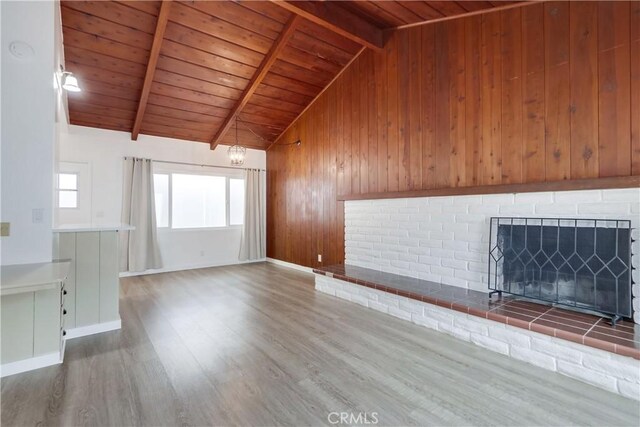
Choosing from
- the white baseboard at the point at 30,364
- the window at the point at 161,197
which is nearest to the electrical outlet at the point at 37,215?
the white baseboard at the point at 30,364

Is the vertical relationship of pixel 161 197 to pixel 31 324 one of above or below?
above

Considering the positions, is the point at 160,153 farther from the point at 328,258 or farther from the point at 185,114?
the point at 328,258

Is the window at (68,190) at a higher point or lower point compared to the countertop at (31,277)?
higher

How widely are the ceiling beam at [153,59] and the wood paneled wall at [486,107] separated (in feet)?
8.25

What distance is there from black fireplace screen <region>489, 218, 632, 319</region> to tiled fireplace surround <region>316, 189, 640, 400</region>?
84 mm

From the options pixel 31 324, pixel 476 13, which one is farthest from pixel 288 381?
pixel 476 13

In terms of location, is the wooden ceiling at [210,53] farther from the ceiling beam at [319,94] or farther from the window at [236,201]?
the window at [236,201]

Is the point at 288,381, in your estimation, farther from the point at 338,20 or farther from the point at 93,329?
the point at 338,20

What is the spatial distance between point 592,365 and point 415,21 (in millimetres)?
3818

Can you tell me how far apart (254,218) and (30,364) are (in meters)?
4.53

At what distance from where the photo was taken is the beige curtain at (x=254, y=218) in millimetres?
6473

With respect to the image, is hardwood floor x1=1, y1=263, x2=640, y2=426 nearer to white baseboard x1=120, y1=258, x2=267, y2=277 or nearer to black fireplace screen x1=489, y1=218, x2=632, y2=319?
black fireplace screen x1=489, y1=218, x2=632, y2=319

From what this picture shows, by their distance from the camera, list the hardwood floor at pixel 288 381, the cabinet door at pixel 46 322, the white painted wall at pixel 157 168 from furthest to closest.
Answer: the white painted wall at pixel 157 168 < the cabinet door at pixel 46 322 < the hardwood floor at pixel 288 381

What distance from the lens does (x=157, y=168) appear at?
5562mm
